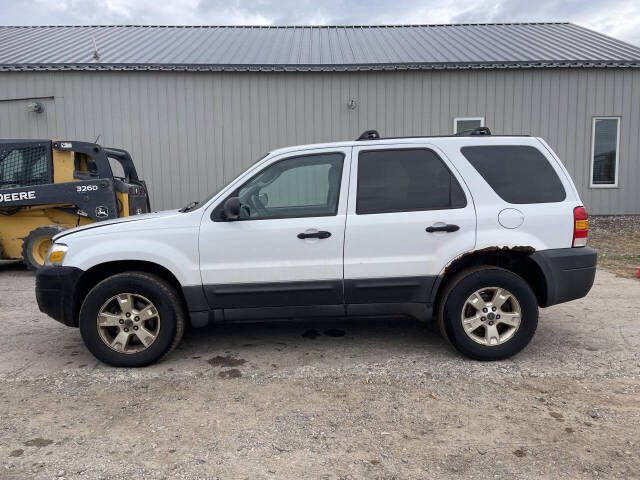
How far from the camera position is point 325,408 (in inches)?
126

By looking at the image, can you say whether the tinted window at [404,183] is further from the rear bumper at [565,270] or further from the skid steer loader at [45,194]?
the skid steer loader at [45,194]

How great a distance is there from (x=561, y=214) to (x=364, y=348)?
6.66 ft

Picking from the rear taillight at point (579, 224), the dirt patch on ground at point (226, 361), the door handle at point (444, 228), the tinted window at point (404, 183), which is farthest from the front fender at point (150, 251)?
the rear taillight at point (579, 224)

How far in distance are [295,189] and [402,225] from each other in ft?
3.17

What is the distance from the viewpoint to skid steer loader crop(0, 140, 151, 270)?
316 inches

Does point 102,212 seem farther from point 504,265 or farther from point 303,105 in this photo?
point 504,265

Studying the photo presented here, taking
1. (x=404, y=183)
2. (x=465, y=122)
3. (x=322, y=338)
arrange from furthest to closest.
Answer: (x=465, y=122) → (x=322, y=338) → (x=404, y=183)

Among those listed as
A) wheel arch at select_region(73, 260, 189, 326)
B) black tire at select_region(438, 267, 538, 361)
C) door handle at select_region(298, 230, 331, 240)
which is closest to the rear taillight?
black tire at select_region(438, 267, 538, 361)

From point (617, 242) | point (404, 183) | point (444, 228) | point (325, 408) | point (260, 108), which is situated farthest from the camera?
point (260, 108)

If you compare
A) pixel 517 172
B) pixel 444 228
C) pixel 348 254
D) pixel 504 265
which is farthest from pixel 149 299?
pixel 517 172

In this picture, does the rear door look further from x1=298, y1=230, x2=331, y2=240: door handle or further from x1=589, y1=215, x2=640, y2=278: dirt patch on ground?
x1=589, y1=215, x2=640, y2=278: dirt patch on ground

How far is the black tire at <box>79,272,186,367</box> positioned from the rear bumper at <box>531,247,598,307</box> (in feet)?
9.85

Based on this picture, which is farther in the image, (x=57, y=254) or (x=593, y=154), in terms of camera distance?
(x=593, y=154)

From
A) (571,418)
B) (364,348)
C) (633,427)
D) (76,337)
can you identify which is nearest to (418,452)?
(571,418)
